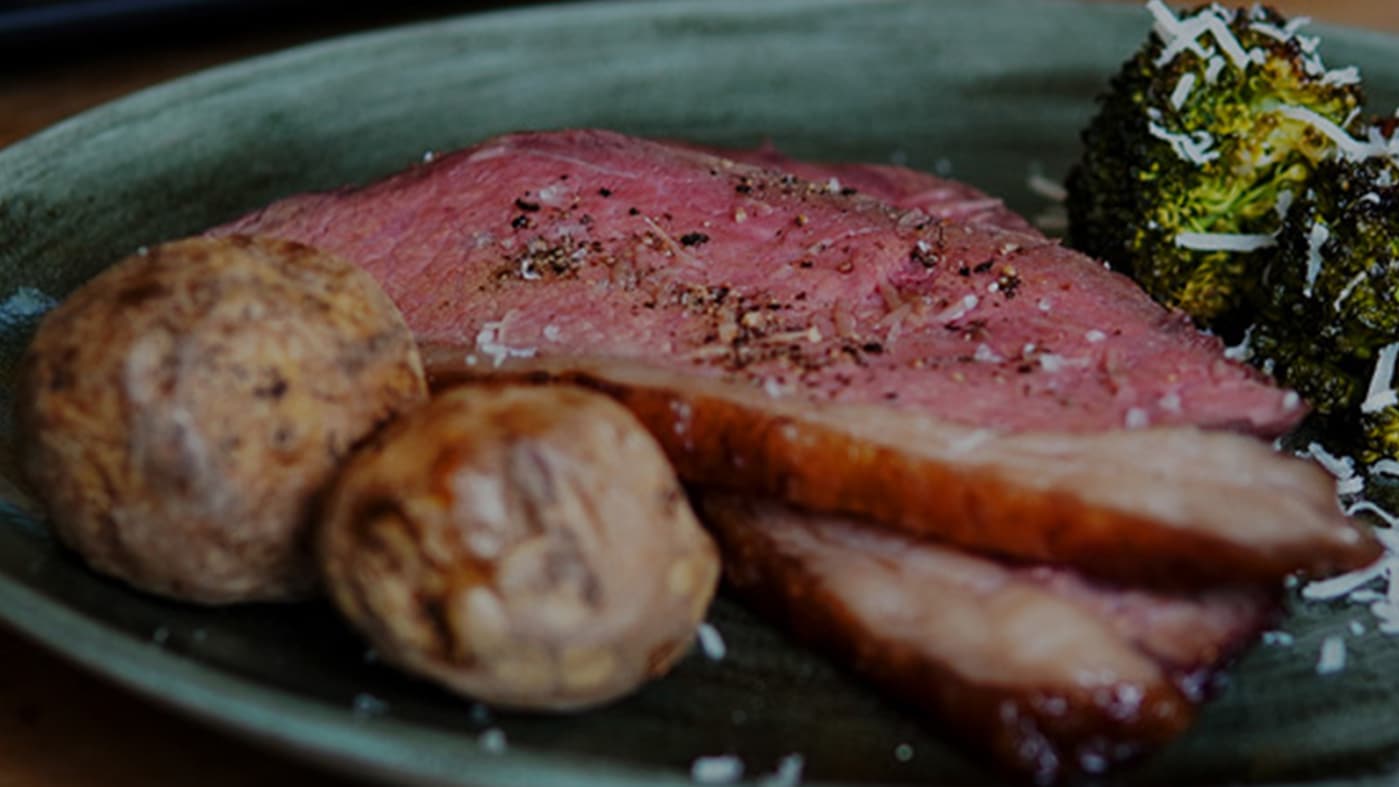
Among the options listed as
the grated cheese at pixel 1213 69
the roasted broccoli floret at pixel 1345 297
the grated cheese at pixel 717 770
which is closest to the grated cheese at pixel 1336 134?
the roasted broccoli floret at pixel 1345 297

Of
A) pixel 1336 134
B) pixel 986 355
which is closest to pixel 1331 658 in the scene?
pixel 986 355

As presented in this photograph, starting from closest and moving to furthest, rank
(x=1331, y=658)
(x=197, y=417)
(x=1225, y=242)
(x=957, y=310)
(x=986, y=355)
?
(x=197, y=417), (x=1331, y=658), (x=986, y=355), (x=957, y=310), (x=1225, y=242)

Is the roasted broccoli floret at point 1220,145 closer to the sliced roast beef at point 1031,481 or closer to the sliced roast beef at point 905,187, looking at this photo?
the sliced roast beef at point 905,187

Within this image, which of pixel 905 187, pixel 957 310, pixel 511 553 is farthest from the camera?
pixel 905 187

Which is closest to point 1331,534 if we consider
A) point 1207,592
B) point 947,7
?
point 1207,592

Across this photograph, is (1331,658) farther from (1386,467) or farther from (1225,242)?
(1225,242)

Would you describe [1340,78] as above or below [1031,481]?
above

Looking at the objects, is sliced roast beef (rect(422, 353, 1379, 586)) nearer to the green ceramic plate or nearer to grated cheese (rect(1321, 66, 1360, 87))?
the green ceramic plate
